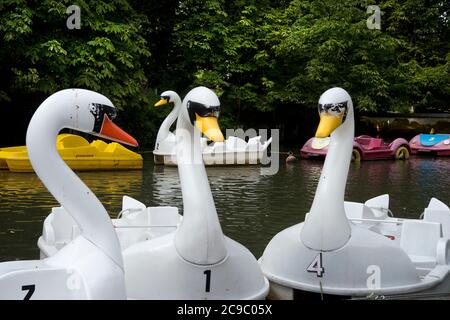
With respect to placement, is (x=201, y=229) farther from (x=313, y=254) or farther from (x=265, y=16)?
(x=265, y=16)

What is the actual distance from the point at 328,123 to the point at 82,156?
34.9 feet

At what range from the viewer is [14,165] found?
14.1 metres

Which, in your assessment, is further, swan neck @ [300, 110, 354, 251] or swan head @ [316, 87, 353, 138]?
swan head @ [316, 87, 353, 138]

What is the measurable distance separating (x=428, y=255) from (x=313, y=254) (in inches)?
68.4

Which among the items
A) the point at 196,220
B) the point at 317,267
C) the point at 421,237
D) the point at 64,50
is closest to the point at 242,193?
the point at 421,237

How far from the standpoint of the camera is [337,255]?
497 centimetres

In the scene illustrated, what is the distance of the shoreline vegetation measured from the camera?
19.4 meters

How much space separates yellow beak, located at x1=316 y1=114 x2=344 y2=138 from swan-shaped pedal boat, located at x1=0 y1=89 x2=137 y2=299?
2109mm

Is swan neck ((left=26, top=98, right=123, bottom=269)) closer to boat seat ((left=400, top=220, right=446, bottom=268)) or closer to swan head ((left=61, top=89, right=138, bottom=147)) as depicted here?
swan head ((left=61, top=89, right=138, bottom=147))

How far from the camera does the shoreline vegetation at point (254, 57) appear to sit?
19.4 m

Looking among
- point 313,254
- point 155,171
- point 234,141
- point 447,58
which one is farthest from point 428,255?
point 447,58

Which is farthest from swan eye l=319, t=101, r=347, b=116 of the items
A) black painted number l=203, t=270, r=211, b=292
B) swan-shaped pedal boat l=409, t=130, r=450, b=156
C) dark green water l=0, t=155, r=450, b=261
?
swan-shaped pedal boat l=409, t=130, r=450, b=156

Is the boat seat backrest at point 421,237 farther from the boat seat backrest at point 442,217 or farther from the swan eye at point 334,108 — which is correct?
the swan eye at point 334,108

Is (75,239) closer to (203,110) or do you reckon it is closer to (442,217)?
(203,110)
